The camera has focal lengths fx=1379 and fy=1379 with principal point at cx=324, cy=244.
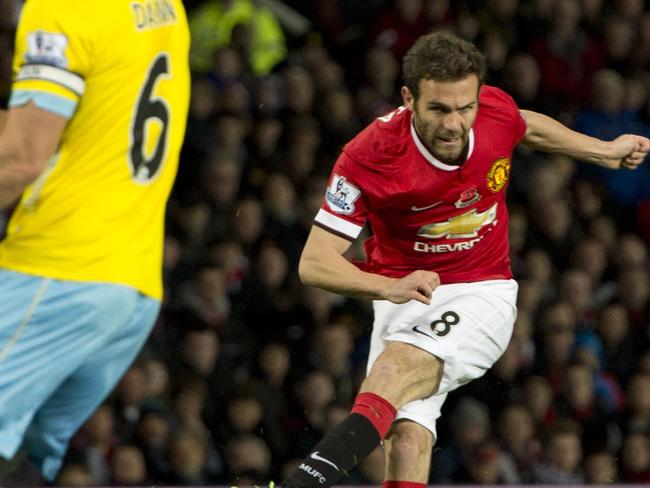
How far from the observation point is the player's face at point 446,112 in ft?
14.4

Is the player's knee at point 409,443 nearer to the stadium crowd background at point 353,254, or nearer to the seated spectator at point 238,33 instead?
the stadium crowd background at point 353,254

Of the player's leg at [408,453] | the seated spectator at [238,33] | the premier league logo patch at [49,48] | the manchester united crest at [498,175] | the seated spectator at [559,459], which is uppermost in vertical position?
the seated spectator at [238,33]

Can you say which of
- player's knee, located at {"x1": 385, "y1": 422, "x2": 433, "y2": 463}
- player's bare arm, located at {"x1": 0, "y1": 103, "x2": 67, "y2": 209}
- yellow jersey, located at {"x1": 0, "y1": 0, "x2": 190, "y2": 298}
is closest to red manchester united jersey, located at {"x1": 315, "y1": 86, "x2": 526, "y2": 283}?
player's knee, located at {"x1": 385, "y1": 422, "x2": 433, "y2": 463}

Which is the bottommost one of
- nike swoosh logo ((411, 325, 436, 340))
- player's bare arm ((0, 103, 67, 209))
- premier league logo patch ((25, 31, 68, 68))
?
nike swoosh logo ((411, 325, 436, 340))

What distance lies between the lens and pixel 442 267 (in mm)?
4812

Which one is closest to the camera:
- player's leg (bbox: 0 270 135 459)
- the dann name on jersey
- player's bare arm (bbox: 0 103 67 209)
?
player's bare arm (bbox: 0 103 67 209)

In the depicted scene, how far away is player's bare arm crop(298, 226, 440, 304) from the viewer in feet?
13.4

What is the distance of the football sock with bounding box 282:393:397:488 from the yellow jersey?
885 millimetres

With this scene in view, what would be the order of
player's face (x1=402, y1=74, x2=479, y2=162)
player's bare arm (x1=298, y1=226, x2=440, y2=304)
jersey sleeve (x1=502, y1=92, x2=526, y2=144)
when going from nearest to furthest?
1. player's bare arm (x1=298, y1=226, x2=440, y2=304)
2. player's face (x1=402, y1=74, x2=479, y2=162)
3. jersey sleeve (x1=502, y1=92, x2=526, y2=144)

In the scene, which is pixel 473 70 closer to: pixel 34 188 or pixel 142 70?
pixel 142 70

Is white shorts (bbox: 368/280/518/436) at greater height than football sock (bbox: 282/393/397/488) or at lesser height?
greater

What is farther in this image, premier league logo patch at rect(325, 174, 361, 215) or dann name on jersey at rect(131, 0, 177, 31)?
premier league logo patch at rect(325, 174, 361, 215)

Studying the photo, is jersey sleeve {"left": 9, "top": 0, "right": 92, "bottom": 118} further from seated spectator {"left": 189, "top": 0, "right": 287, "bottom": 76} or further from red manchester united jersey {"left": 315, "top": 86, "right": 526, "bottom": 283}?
seated spectator {"left": 189, "top": 0, "right": 287, "bottom": 76}

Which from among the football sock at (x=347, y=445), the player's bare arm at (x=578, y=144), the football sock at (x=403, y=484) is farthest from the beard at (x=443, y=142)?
the football sock at (x=403, y=484)
